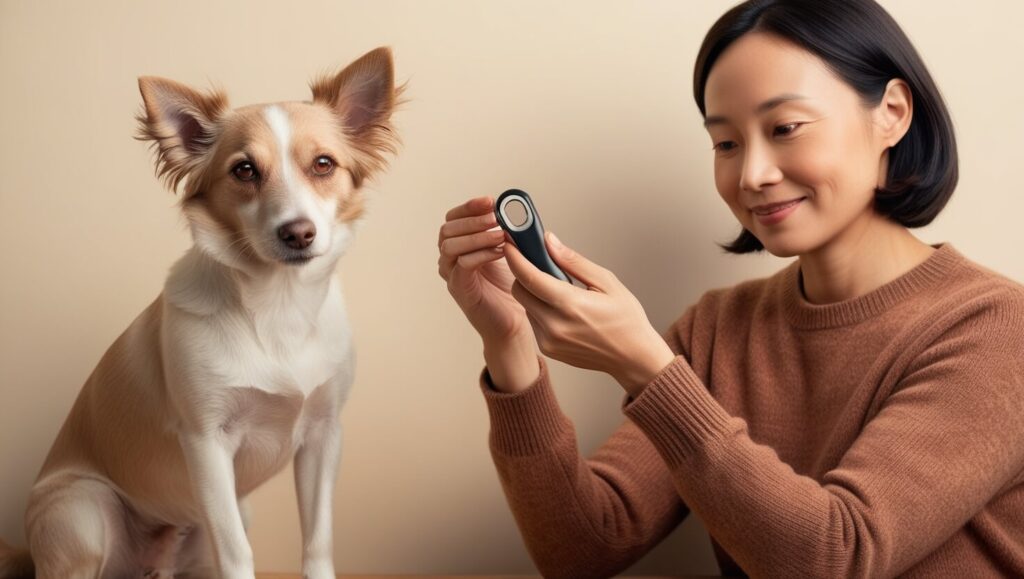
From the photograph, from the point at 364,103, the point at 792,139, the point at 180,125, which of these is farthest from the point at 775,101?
the point at 180,125

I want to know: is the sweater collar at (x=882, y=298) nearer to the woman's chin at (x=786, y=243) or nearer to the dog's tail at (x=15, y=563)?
the woman's chin at (x=786, y=243)

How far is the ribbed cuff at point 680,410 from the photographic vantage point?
1.07 m

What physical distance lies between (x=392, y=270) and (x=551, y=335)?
0.63 meters

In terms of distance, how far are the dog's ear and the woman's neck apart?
64cm

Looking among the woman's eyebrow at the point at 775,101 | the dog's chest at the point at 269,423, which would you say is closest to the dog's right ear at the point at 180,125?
the dog's chest at the point at 269,423

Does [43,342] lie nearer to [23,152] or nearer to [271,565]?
[23,152]

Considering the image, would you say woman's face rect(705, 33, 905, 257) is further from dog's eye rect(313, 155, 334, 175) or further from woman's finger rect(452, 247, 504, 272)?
dog's eye rect(313, 155, 334, 175)

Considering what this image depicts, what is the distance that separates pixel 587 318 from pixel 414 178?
2.21 feet

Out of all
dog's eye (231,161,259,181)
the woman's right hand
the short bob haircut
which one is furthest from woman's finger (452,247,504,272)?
the short bob haircut

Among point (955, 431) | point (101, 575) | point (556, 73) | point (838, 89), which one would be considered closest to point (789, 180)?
point (838, 89)

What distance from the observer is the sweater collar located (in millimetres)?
1307

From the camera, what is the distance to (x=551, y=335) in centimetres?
105

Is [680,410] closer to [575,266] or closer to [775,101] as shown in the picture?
[575,266]

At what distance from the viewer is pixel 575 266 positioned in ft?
3.43
